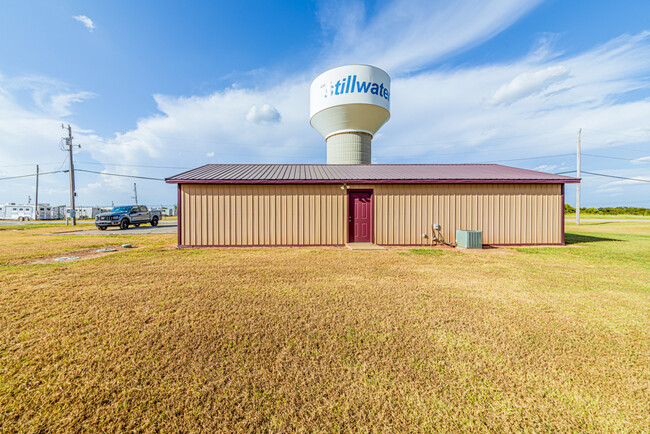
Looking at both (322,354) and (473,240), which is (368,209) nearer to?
(473,240)

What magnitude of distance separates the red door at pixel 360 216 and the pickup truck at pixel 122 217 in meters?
17.5

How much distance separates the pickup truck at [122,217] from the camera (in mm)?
17078

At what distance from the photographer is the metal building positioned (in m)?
9.66

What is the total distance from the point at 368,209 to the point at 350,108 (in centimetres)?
667

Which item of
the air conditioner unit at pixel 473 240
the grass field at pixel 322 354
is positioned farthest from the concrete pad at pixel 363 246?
the grass field at pixel 322 354

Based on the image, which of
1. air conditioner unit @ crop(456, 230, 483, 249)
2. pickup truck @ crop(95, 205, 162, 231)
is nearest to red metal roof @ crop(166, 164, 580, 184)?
air conditioner unit @ crop(456, 230, 483, 249)

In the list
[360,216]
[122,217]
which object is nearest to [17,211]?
[122,217]

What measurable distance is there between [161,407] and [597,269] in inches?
365

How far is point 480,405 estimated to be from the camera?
6.48 ft

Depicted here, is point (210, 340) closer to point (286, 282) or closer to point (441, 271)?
point (286, 282)

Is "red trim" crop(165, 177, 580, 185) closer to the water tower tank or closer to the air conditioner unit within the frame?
the air conditioner unit

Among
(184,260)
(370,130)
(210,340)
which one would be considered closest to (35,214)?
(184,260)

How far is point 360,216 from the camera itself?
10.1 meters

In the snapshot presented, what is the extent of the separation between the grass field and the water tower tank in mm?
11040
